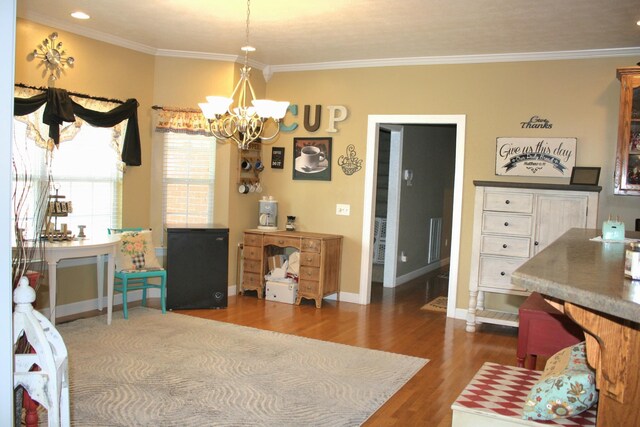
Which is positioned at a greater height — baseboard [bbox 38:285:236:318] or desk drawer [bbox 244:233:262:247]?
desk drawer [bbox 244:233:262:247]

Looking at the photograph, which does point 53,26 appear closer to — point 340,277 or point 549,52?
point 340,277

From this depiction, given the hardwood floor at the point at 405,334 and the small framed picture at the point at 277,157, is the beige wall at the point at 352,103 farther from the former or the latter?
the hardwood floor at the point at 405,334

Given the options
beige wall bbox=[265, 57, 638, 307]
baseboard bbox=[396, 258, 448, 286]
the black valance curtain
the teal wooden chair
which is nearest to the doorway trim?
beige wall bbox=[265, 57, 638, 307]

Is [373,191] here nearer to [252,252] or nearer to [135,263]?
[252,252]

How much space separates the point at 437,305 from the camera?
6441mm

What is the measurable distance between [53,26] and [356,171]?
324 centimetres

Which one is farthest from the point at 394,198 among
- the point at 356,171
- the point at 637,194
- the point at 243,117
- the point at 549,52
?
the point at 243,117

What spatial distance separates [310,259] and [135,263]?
1.78 metres

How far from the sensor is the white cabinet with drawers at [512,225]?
16.4 ft

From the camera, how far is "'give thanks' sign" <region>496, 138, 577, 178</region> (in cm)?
540

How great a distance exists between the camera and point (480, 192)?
5.29m

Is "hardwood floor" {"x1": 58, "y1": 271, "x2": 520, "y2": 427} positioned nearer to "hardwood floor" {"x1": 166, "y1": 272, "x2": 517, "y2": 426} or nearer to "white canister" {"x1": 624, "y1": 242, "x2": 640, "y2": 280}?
"hardwood floor" {"x1": 166, "y1": 272, "x2": 517, "y2": 426}

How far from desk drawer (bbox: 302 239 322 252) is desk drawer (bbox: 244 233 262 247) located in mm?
534

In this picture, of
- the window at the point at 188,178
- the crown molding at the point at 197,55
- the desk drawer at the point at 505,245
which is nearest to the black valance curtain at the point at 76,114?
the window at the point at 188,178
